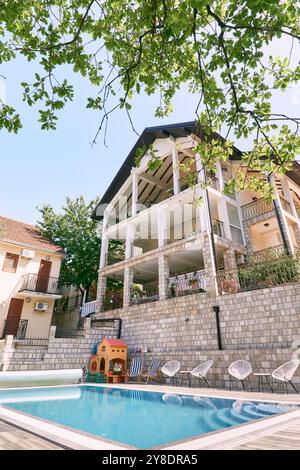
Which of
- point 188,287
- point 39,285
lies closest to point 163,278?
point 188,287

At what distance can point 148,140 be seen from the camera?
1759 cm

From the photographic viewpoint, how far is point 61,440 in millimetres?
2936

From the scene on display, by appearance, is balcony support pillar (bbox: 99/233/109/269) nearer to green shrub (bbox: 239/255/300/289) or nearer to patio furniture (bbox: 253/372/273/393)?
green shrub (bbox: 239/255/300/289)

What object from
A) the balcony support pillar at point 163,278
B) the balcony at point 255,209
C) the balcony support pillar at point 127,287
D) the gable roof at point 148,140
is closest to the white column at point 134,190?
the gable roof at point 148,140

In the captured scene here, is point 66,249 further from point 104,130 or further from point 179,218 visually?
point 104,130

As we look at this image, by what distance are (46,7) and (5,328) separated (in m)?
15.9

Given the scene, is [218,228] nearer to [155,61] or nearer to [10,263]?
[155,61]

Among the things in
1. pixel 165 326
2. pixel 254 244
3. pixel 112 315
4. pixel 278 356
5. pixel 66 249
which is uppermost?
pixel 66 249

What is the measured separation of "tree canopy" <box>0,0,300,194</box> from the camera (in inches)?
145

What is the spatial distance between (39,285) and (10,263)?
2.27 metres

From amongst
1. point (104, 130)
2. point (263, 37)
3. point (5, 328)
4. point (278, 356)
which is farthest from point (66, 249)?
point (263, 37)

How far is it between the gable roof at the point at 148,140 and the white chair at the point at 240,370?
9.59 m

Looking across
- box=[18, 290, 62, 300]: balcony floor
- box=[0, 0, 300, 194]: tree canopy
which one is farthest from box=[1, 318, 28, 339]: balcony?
box=[0, 0, 300, 194]: tree canopy

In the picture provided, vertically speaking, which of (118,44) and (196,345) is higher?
(118,44)
